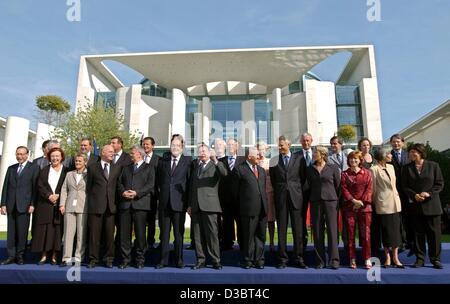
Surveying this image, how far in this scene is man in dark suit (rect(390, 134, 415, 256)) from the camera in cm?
484

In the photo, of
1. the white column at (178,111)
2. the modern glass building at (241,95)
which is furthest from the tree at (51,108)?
the white column at (178,111)

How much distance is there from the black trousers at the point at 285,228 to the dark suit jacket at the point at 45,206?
132 inches

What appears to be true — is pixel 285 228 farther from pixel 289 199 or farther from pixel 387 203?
pixel 387 203

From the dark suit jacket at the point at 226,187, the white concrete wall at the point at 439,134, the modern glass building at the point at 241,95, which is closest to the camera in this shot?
the dark suit jacket at the point at 226,187

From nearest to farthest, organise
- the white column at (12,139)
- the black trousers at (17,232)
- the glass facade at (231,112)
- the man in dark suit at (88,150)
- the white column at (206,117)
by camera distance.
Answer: the black trousers at (17,232) → the man in dark suit at (88,150) → the white column at (12,139) → the glass facade at (231,112) → the white column at (206,117)

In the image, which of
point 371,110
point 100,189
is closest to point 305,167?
point 100,189

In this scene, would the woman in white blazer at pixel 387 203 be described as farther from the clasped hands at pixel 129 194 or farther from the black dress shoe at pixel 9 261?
the black dress shoe at pixel 9 261

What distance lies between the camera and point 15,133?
61.5ft

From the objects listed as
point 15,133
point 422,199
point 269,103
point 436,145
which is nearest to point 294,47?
point 269,103

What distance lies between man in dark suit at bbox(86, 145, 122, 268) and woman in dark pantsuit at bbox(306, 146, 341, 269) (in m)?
2.85

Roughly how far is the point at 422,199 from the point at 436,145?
34779mm

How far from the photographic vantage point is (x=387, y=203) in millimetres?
4523

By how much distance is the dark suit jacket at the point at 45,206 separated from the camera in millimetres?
4934
